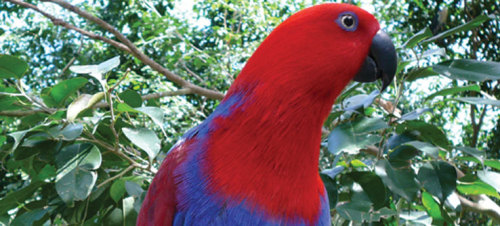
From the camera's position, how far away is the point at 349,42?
3.22 ft

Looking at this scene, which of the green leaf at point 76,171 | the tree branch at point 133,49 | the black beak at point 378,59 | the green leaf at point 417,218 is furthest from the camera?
the tree branch at point 133,49

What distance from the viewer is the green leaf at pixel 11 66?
1292mm

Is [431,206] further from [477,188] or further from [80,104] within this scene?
[80,104]

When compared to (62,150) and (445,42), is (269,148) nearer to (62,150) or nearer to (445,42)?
(62,150)

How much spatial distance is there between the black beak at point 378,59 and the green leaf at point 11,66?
0.90 metres

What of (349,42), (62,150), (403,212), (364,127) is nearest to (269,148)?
(349,42)

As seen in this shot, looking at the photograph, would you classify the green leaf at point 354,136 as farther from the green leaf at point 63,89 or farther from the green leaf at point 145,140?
the green leaf at point 63,89

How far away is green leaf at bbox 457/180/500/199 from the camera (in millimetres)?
1387

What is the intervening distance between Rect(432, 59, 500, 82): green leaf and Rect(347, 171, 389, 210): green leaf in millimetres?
353

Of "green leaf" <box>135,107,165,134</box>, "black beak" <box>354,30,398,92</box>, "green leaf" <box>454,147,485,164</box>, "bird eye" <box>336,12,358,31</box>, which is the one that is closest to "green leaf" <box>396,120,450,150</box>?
"green leaf" <box>454,147,485,164</box>

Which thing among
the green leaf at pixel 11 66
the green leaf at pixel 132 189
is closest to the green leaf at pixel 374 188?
the green leaf at pixel 132 189

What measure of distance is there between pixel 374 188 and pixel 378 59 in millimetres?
482

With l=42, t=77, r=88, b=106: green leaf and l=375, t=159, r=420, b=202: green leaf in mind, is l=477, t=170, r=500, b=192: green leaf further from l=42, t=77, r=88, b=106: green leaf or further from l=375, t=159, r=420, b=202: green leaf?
l=42, t=77, r=88, b=106: green leaf

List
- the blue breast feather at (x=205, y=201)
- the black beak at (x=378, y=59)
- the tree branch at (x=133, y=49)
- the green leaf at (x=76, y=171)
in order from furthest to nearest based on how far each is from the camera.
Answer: the tree branch at (x=133, y=49), the green leaf at (x=76, y=171), the black beak at (x=378, y=59), the blue breast feather at (x=205, y=201)
